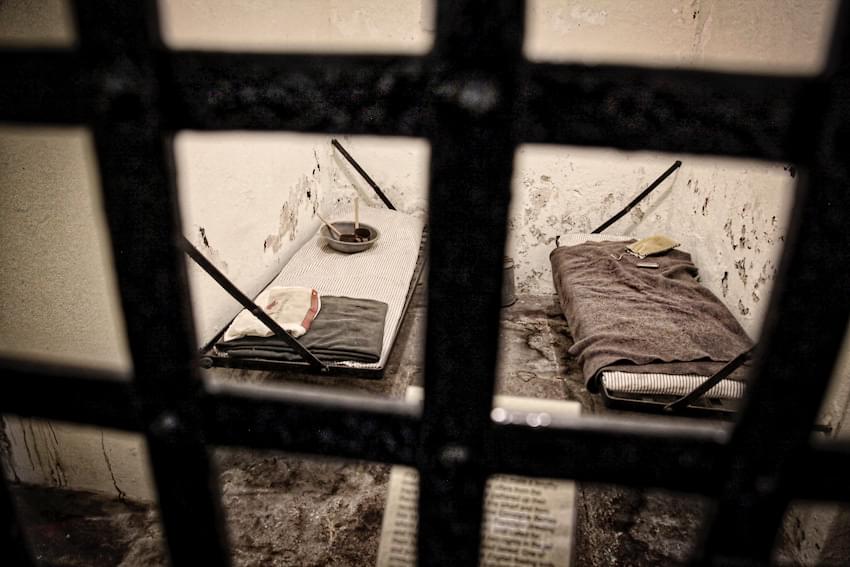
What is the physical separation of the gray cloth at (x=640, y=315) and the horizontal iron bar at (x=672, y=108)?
4.15 feet

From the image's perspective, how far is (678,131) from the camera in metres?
0.24

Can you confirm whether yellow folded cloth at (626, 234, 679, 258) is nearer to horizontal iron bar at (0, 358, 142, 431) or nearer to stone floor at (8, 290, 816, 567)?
stone floor at (8, 290, 816, 567)

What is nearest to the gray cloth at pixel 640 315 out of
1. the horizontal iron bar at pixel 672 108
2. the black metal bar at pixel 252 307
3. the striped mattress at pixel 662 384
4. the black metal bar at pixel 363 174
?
the striped mattress at pixel 662 384

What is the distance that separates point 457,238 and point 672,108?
12cm

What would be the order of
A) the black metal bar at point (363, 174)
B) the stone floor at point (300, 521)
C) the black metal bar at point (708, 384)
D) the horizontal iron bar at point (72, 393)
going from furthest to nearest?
the black metal bar at point (363, 174)
the black metal bar at point (708, 384)
the stone floor at point (300, 521)
the horizontal iron bar at point (72, 393)

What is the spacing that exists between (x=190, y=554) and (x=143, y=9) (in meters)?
0.36

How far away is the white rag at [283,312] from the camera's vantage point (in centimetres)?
142

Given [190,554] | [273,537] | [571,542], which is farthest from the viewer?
[273,537]

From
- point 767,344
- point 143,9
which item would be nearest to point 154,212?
point 143,9

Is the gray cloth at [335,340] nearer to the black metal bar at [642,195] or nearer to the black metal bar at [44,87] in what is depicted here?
the black metal bar at [44,87]

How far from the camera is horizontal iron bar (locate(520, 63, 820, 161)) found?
0.24 meters

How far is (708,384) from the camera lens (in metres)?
1.21

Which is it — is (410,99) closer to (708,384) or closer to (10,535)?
(10,535)

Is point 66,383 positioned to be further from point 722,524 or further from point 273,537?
point 273,537
